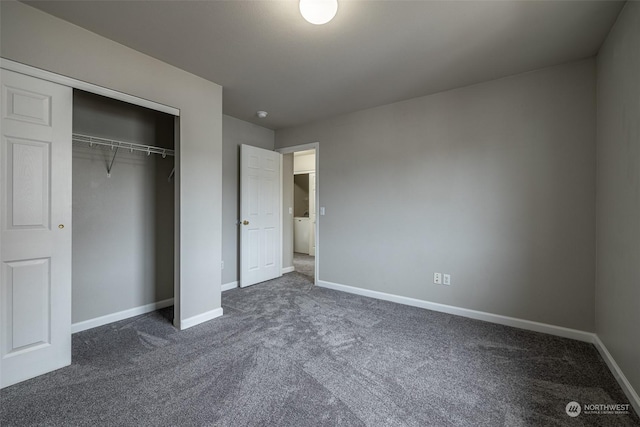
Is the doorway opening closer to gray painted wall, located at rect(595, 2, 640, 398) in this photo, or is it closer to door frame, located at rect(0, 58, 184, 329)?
door frame, located at rect(0, 58, 184, 329)

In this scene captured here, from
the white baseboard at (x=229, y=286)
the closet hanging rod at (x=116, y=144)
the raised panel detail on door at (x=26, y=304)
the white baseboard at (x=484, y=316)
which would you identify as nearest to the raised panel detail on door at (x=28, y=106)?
the closet hanging rod at (x=116, y=144)

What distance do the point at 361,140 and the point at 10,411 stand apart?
3.84m

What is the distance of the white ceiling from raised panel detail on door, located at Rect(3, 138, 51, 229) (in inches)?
37.8

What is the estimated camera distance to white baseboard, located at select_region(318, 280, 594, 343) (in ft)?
7.91

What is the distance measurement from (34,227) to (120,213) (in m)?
1.01

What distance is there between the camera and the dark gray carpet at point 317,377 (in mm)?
1521

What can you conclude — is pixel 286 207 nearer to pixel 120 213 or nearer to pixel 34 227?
pixel 120 213

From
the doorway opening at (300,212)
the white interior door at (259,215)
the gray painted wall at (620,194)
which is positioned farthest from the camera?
the doorway opening at (300,212)

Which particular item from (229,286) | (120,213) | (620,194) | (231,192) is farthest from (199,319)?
(620,194)

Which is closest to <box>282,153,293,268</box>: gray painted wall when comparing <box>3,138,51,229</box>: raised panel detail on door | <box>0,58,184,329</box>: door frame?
<box>0,58,184,329</box>: door frame

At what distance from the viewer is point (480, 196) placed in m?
2.84

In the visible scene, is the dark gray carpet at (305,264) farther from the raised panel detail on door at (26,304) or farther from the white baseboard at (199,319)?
the raised panel detail on door at (26,304)

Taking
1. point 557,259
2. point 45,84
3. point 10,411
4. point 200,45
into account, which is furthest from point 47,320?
point 557,259

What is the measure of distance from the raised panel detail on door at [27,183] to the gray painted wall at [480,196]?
2986 mm
